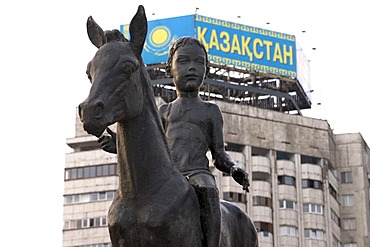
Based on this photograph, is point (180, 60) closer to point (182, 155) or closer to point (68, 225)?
point (182, 155)

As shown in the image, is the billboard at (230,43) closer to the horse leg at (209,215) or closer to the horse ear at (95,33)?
the horse leg at (209,215)

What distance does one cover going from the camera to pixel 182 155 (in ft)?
43.9

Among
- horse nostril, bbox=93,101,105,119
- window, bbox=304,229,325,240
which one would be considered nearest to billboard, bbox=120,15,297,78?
window, bbox=304,229,325,240

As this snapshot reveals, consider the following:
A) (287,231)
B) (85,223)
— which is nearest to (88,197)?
(85,223)

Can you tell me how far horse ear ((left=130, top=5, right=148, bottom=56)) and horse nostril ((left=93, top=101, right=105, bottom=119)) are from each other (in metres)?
1.19

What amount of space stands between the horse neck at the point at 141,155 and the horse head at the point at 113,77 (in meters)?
0.24

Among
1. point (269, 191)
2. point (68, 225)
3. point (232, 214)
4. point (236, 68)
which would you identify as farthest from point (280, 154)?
point (232, 214)

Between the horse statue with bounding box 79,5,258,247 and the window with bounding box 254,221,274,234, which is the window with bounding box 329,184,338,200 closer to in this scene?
the window with bounding box 254,221,274,234

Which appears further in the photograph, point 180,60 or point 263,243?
point 263,243

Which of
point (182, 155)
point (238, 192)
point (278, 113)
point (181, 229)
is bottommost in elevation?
point (181, 229)

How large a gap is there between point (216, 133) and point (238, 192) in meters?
96.4

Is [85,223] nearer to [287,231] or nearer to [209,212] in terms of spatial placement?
[287,231]

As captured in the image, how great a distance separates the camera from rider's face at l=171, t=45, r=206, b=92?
44.5 feet

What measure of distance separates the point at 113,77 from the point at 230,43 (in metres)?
95.9
